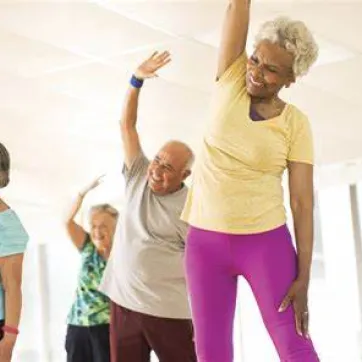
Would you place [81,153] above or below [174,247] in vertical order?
above

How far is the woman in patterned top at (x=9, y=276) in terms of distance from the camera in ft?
8.49

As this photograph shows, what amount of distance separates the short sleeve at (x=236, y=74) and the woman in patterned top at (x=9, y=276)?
0.81m

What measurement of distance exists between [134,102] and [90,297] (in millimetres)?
1254

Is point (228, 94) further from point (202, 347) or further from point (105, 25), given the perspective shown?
point (105, 25)

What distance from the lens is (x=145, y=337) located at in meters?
2.83

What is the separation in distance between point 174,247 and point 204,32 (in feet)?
6.01

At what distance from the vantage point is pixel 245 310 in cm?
Answer: 834

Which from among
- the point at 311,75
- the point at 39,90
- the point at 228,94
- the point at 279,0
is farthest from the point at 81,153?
the point at 228,94

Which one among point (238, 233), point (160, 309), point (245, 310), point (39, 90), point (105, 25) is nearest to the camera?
point (238, 233)

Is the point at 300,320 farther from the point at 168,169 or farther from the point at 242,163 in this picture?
the point at 168,169

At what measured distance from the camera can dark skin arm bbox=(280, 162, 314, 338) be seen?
6.55ft

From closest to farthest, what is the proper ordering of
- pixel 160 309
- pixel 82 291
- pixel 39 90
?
pixel 160 309
pixel 82 291
pixel 39 90

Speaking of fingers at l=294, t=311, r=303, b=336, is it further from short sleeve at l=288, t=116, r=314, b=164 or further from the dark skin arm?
short sleeve at l=288, t=116, r=314, b=164

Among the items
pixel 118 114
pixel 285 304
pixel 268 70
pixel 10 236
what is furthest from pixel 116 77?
pixel 285 304
